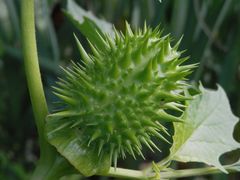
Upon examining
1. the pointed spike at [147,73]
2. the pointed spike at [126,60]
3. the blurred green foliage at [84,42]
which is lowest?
the blurred green foliage at [84,42]

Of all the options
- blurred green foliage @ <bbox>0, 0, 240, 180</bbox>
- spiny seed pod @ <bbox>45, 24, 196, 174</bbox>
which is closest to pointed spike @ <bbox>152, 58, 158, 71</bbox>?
spiny seed pod @ <bbox>45, 24, 196, 174</bbox>

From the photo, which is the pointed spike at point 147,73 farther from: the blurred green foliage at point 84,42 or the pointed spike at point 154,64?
the blurred green foliage at point 84,42

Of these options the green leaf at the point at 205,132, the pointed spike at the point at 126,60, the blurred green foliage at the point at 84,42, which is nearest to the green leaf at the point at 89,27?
the pointed spike at the point at 126,60

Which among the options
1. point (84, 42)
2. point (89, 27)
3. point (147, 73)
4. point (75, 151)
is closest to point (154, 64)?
point (147, 73)

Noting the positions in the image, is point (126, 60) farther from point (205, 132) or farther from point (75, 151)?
point (205, 132)

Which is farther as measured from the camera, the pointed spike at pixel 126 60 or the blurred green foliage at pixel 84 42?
the blurred green foliage at pixel 84 42
